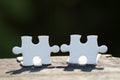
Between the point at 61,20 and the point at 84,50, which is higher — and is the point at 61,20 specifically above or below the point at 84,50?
above

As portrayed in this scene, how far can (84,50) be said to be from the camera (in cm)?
184

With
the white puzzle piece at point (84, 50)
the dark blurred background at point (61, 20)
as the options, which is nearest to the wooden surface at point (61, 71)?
the white puzzle piece at point (84, 50)

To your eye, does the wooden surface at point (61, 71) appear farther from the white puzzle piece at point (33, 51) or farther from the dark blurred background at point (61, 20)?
the dark blurred background at point (61, 20)

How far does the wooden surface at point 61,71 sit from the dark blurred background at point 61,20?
2220 mm

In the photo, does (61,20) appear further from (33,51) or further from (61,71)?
(61,71)

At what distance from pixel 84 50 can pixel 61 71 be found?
0.19 m

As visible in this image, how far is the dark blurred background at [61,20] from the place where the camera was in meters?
4.18

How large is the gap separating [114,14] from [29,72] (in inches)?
108

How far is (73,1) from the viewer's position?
175 inches

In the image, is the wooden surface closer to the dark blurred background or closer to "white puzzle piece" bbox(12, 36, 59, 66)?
"white puzzle piece" bbox(12, 36, 59, 66)

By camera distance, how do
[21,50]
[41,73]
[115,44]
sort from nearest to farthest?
[41,73] → [21,50] → [115,44]

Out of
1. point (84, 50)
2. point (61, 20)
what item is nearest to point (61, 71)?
point (84, 50)

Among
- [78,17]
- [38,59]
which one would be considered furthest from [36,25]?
[38,59]

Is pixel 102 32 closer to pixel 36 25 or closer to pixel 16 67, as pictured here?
pixel 36 25
